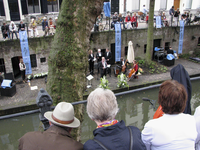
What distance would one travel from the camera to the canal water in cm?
832

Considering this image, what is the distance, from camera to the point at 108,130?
1753 mm

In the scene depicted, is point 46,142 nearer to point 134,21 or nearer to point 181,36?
point 134,21

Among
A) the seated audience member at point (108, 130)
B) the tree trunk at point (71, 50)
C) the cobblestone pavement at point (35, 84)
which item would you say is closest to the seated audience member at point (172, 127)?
the seated audience member at point (108, 130)

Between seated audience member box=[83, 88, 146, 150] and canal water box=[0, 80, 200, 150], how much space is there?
20.8ft

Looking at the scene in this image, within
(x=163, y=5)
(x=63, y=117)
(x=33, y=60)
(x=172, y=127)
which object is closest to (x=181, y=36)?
(x=163, y=5)

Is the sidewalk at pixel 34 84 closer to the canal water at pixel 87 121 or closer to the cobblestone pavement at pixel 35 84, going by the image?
the cobblestone pavement at pixel 35 84

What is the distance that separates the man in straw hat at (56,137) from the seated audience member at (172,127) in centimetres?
68

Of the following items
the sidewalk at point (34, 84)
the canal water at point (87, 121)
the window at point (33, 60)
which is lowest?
the canal water at point (87, 121)

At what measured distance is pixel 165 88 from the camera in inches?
79.4

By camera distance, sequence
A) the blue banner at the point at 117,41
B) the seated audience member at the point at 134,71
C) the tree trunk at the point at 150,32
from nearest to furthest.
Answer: the seated audience member at the point at 134,71, the tree trunk at the point at 150,32, the blue banner at the point at 117,41

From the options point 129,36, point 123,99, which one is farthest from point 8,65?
point 129,36

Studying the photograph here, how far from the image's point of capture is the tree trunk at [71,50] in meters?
3.56

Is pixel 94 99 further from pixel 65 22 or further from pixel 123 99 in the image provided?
pixel 123 99

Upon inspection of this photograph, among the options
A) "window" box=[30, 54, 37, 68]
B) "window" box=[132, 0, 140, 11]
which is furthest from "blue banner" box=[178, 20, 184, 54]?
"window" box=[30, 54, 37, 68]
